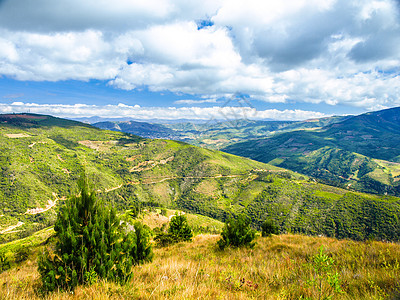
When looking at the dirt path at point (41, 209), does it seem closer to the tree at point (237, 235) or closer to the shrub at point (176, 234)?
the shrub at point (176, 234)

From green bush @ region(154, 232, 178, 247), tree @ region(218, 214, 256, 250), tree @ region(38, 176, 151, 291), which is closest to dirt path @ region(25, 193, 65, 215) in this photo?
green bush @ region(154, 232, 178, 247)

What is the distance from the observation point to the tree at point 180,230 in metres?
22.8

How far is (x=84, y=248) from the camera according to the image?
532 centimetres

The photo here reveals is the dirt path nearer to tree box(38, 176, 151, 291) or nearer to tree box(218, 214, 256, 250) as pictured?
tree box(218, 214, 256, 250)

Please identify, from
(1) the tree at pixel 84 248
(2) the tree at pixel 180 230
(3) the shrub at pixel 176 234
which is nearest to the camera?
(1) the tree at pixel 84 248

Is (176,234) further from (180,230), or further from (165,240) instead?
(165,240)

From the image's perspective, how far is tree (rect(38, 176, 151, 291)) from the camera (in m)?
4.81

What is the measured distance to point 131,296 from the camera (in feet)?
11.8

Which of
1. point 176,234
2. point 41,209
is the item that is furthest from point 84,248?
point 41,209

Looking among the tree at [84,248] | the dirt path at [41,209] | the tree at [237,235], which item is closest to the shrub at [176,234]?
the tree at [237,235]

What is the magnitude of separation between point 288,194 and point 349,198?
167 ft

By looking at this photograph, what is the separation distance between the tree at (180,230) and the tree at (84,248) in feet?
58.8

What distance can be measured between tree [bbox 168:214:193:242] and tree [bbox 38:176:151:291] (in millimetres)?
17925

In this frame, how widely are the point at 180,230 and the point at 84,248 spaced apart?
2014 cm
